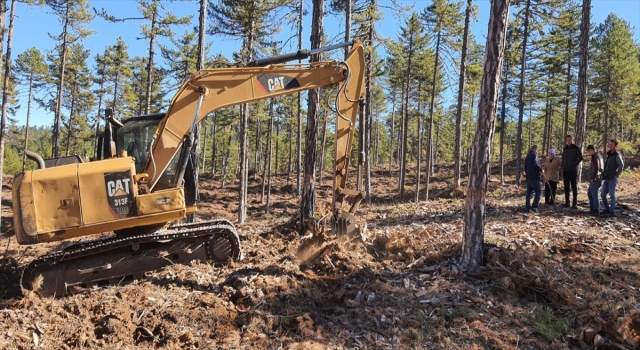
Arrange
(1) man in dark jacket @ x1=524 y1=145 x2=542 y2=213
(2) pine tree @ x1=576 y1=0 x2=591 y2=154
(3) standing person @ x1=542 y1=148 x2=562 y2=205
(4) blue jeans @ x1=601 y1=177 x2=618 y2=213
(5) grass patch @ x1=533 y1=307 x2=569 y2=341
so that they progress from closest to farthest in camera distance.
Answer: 1. (5) grass patch @ x1=533 y1=307 x2=569 y2=341
2. (4) blue jeans @ x1=601 y1=177 x2=618 y2=213
3. (1) man in dark jacket @ x1=524 y1=145 x2=542 y2=213
4. (3) standing person @ x1=542 y1=148 x2=562 y2=205
5. (2) pine tree @ x1=576 y1=0 x2=591 y2=154

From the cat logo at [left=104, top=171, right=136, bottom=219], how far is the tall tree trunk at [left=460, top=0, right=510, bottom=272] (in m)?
5.43

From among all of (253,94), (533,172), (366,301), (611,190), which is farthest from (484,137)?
(611,190)

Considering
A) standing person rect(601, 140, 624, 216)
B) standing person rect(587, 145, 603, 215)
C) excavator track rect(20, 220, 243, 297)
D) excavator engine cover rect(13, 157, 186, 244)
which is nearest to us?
excavator engine cover rect(13, 157, 186, 244)

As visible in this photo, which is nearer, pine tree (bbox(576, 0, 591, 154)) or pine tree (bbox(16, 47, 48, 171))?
pine tree (bbox(576, 0, 591, 154))

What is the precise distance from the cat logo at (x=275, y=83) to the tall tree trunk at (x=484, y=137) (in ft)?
10.9

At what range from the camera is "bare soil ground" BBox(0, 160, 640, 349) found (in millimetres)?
4672

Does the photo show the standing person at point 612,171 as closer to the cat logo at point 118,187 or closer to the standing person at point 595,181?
the standing person at point 595,181

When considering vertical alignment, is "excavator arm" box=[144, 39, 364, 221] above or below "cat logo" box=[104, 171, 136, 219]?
above

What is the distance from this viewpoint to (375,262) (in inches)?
271

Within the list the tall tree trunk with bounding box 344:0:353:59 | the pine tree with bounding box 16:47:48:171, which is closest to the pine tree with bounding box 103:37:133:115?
the pine tree with bounding box 16:47:48:171

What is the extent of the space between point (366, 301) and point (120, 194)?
4.18 metres

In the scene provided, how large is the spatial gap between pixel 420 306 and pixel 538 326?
142 cm

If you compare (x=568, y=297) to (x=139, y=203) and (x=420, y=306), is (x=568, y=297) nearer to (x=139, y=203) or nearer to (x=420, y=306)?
(x=420, y=306)

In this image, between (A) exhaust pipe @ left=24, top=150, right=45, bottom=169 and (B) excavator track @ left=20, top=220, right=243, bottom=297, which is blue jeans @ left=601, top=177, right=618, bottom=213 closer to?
(B) excavator track @ left=20, top=220, right=243, bottom=297
